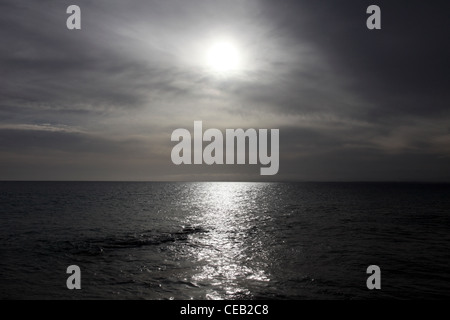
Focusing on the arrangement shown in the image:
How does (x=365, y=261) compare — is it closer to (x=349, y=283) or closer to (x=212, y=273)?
(x=349, y=283)

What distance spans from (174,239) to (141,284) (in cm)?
1561

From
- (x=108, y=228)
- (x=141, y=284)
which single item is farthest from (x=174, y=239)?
(x=141, y=284)

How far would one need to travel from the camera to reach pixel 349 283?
18.7 metres

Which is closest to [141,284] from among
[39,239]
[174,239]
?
[174,239]

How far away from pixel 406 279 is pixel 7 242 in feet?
119

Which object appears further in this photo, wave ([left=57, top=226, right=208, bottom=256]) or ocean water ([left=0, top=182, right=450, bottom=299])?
wave ([left=57, top=226, right=208, bottom=256])

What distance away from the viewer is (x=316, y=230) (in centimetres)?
4066

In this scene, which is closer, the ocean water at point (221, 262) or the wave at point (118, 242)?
the ocean water at point (221, 262)

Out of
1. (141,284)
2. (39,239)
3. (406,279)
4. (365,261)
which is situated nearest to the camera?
(141,284)

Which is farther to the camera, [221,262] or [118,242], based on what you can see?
[118,242]
